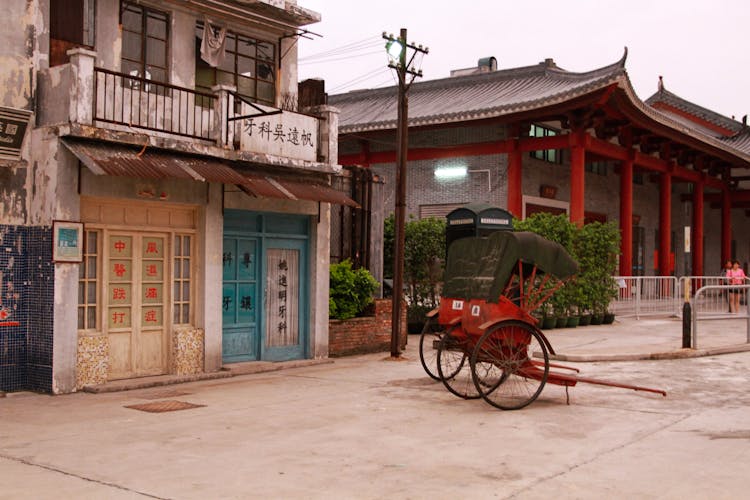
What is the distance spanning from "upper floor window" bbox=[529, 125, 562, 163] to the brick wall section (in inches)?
493

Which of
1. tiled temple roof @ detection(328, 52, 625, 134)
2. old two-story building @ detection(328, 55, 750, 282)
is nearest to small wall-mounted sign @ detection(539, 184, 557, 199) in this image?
old two-story building @ detection(328, 55, 750, 282)

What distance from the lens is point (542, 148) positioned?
25719 millimetres

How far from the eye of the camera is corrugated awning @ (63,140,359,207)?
10883 mm

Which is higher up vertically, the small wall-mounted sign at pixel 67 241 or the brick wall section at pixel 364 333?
Result: the small wall-mounted sign at pixel 67 241

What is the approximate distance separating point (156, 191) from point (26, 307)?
243 cm

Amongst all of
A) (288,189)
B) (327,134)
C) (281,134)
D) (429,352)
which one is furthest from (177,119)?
(429,352)

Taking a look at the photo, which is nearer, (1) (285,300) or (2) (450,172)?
(1) (285,300)

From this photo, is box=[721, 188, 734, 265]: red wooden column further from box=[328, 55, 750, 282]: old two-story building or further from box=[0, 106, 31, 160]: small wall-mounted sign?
box=[0, 106, 31, 160]: small wall-mounted sign

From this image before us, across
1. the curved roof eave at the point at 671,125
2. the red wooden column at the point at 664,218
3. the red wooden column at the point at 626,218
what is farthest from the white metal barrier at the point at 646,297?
the red wooden column at the point at 664,218

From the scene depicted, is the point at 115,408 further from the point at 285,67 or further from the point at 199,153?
the point at 285,67

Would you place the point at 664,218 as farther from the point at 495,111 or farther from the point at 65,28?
the point at 65,28

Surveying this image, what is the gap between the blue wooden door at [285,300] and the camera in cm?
1438

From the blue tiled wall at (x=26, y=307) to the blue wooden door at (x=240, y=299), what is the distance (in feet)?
10.5

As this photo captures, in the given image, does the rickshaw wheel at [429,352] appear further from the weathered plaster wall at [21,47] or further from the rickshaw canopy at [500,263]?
the weathered plaster wall at [21,47]
